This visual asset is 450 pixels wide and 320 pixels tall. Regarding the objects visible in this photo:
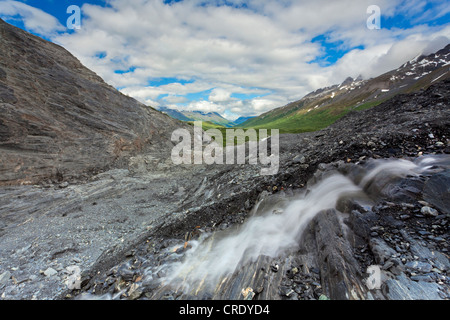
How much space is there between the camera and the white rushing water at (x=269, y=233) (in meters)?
9.51

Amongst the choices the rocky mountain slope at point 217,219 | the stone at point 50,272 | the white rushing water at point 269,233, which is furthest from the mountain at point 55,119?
the white rushing water at point 269,233

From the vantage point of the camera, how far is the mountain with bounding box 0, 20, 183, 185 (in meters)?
22.0

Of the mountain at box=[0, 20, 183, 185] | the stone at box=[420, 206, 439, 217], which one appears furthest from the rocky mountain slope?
the mountain at box=[0, 20, 183, 185]

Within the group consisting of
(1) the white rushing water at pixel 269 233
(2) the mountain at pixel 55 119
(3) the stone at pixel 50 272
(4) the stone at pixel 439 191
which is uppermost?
(2) the mountain at pixel 55 119

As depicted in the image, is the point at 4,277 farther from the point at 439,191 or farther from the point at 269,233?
the point at 439,191

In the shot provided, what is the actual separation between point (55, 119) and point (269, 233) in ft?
102

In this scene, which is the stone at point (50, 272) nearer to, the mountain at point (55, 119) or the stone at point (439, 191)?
the mountain at point (55, 119)

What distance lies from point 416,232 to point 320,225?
3.46 meters

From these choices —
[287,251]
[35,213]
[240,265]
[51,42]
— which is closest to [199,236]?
[240,265]

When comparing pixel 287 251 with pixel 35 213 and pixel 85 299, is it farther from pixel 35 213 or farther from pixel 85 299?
pixel 35 213

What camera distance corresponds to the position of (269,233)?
1121cm

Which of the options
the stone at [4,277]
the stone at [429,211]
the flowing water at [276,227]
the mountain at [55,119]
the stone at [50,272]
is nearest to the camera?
the stone at [429,211]

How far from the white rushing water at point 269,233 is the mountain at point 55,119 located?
22.3 metres

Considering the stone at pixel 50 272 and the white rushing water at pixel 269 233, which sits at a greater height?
the white rushing water at pixel 269 233
